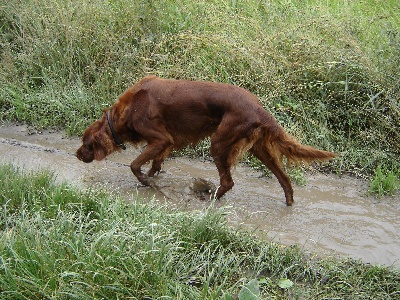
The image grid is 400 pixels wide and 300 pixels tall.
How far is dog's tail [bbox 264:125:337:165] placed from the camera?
5.29 metres

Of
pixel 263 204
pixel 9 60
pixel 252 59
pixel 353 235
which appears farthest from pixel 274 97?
pixel 9 60

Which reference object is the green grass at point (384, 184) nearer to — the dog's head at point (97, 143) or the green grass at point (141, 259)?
the green grass at point (141, 259)

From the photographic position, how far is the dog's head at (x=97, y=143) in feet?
19.0

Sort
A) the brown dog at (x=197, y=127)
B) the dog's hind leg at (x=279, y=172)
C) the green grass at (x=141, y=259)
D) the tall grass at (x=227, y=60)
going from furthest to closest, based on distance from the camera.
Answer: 1. the tall grass at (x=227, y=60)
2. the dog's hind leg at (x=279, y=172)
3. the brown dog at (x=197, y=127)
4. the green grass at (x=141, y=259)

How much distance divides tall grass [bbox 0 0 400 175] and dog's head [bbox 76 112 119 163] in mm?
1066

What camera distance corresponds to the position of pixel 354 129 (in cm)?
671

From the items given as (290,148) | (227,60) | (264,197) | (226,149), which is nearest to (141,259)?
(226,149)

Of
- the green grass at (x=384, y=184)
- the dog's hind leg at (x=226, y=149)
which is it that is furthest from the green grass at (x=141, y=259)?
the green grass at (x=384, y=184)

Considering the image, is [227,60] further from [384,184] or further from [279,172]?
[384,184]

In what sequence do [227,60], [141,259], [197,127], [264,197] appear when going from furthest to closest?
[227,60], [264,197], [197,127], [141,259]

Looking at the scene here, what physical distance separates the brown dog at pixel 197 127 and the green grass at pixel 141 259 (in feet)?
3.15

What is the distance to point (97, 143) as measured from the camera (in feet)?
19.1

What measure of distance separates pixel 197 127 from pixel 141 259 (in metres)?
2.12

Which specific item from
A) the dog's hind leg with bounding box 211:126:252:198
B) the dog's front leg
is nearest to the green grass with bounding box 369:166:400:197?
the dog's hind leg with bounding box 211:126:252:198
